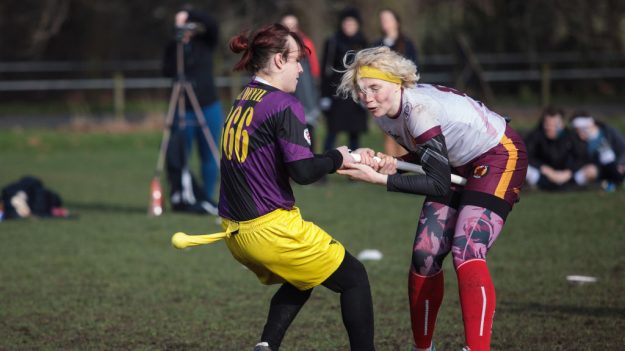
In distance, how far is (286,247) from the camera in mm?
4879

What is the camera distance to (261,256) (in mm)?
4918

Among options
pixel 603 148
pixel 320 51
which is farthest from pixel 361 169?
pixel 320 51

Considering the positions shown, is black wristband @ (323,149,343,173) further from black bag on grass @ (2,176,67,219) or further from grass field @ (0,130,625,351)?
black bag on grass @ (2,176,67,219)

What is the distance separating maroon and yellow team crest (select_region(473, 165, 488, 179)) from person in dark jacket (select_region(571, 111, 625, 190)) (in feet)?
27.8

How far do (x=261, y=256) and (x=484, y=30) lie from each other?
3030 centimetres

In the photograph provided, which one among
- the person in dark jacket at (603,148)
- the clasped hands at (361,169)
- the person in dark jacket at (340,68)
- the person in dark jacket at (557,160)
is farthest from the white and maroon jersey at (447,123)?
the person in dark jacket at (340,68)

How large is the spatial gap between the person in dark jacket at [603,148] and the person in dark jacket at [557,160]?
0.43 feet

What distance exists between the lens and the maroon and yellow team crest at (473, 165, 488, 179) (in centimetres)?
548

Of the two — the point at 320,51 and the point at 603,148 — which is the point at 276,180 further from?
the point at 320,51

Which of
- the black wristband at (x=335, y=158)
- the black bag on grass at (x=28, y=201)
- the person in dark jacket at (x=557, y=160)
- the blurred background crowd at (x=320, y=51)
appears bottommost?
the blurred background crowd at (x=320, y=51)

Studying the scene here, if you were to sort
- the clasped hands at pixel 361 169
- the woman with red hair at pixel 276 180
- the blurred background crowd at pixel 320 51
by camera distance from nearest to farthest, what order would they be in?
the woman with red hair at pixel 276 180
the clasped hands at pixel 361 169
the blurred background crowd at pixel 320 51

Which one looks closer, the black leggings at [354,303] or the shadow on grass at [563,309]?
the black leggings at [354,303]

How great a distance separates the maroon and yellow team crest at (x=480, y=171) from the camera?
18.0 ft

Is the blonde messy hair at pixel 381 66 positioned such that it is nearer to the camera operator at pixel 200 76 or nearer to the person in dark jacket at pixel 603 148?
the camera operator at pixel 200 76
